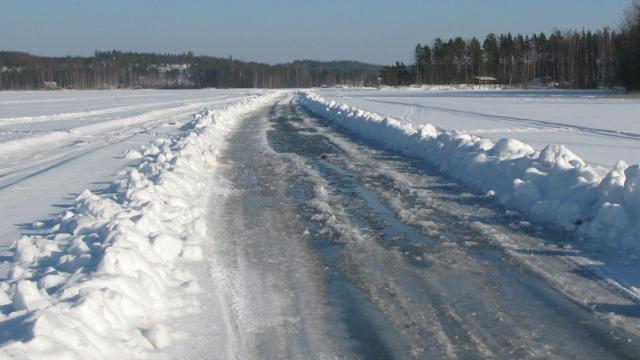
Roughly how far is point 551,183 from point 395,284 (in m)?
4.66

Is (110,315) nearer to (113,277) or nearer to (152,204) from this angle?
(113,277)

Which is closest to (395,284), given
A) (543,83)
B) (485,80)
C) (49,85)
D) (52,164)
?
(52,164)

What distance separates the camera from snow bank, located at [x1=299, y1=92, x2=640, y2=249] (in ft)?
26.0

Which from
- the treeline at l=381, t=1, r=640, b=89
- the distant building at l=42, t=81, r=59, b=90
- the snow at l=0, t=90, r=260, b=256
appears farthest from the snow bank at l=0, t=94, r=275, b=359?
the distant building at l=42, t=81, r=59, b=90

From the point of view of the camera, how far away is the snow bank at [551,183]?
791 cm

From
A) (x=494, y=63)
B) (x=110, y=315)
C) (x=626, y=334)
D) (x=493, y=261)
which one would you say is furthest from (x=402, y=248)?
(x=494, y=63)

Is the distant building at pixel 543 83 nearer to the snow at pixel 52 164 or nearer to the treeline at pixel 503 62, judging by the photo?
the treeline at pixel 503 62

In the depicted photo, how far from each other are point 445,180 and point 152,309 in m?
7.77

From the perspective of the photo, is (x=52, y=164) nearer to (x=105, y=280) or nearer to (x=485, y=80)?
(x=105, y=280)

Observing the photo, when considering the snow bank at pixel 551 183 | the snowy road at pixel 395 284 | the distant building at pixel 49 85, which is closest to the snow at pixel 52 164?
the snowy road at pixel 395 284

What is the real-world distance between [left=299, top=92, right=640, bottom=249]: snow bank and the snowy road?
18.9 inches

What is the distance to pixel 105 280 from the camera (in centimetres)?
532

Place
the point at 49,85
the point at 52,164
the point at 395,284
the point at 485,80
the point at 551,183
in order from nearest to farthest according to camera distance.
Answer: the point at 395,284, the point at 551,183, the point at 52,164, the point at 485,80, the point at 49,85

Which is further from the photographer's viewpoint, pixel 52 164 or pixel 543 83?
pixel 543 83
